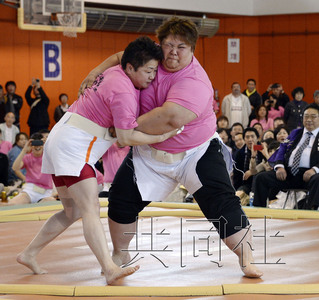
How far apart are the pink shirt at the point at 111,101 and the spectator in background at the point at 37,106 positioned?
23.9 feet

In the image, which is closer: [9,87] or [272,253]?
[272,253]

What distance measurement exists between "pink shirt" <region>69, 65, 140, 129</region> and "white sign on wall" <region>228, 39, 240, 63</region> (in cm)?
977

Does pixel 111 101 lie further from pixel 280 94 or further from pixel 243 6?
pixel 243 6

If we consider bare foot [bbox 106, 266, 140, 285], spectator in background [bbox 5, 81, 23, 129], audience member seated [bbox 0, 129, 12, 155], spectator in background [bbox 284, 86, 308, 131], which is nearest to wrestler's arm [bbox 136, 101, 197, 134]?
bare foot [bbox 106, 266, 140, 285]

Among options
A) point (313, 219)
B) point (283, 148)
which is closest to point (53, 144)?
point (313, 219)

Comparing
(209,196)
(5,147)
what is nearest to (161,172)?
(209,196)

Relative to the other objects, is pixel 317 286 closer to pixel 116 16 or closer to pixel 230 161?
pixel 230 161

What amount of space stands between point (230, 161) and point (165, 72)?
62 cm

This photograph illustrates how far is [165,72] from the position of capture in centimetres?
291

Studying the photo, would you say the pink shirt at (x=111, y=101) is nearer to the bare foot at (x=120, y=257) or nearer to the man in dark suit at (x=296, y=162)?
the bare foot at (x=120, y=257)

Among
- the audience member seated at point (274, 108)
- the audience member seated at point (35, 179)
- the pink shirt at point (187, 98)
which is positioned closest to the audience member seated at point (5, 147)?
the audience member seated at point (35, 179)

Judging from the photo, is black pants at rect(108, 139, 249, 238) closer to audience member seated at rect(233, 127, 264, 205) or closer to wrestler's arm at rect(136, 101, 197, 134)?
wrestler's arm at rect(136, 101, 197, 134)

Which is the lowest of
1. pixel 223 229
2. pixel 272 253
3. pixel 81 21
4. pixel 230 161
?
pixel 272 253

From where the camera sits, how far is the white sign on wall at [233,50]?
12.4m
